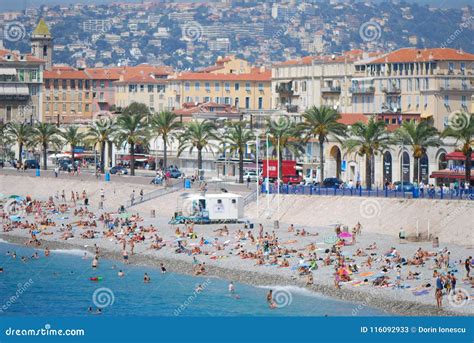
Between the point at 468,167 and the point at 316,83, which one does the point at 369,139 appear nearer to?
the point at 468,167

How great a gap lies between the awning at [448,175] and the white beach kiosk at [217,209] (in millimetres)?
14052

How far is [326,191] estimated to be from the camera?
8675 centimetres

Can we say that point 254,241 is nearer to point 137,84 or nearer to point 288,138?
point 288,138

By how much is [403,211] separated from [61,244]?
19581mm

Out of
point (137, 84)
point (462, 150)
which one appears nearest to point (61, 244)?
point (462, 150)

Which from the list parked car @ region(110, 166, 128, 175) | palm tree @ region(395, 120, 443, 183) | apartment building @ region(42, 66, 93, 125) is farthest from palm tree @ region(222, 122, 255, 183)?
apartment building @ region(42, 66, 93, 125)

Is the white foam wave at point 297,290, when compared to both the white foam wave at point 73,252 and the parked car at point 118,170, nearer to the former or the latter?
the white foam wave at point 73,252

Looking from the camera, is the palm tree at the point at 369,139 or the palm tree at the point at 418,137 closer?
the palm tree at the point at 418,137

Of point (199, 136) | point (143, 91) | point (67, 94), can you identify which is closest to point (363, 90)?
point (199, 136)

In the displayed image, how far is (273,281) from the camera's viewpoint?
65438 mm

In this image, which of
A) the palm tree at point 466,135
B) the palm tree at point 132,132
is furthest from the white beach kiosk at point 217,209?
the palm tree at point 132,132

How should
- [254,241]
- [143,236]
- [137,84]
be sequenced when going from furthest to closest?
1. [137,84]
2. [143,236]
3. [254,241]

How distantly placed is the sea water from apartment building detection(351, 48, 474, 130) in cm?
4353

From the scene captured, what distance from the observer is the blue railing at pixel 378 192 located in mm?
79250
